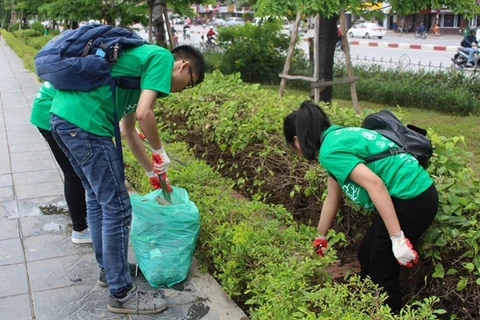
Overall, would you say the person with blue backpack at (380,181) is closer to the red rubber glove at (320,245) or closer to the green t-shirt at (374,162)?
the green t-shirt at (374,162)

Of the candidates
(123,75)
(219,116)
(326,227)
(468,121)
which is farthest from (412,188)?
(468,121)

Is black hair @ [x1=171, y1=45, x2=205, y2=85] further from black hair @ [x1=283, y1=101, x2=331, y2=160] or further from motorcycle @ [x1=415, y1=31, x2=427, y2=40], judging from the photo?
motorcycle @ [x1=415, y1=31, x2=427, y2=40]

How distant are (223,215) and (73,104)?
3.64 ft

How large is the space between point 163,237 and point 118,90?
872mm

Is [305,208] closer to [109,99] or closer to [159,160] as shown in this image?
[159,160]

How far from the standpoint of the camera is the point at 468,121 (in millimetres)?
8758

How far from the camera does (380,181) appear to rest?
248 cm

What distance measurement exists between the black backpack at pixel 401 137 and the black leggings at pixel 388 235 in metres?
0.18

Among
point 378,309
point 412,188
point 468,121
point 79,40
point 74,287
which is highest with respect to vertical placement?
point 79,40

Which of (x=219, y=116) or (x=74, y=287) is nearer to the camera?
(x=74, y=287)

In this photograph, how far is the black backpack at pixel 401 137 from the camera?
2.69 meters

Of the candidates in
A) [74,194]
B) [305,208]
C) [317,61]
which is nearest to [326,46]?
[317,61]

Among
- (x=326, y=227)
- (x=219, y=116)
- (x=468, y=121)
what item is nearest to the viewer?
(x=326, y=227)

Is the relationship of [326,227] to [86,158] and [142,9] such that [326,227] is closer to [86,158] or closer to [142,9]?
[86,158]
